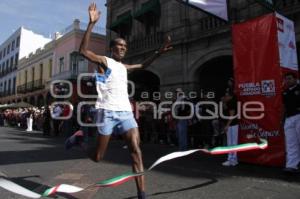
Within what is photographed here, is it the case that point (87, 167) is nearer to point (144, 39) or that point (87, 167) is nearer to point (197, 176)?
point (197, 176)

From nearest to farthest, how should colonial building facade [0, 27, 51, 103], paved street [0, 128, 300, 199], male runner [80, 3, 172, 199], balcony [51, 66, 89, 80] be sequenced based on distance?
male runner [80, 3, 172, 199] → paved street [0, 128, 300, 199] → balcony [51, 66, 89, 80] → colonial building facade [0, 27, 51, 103]

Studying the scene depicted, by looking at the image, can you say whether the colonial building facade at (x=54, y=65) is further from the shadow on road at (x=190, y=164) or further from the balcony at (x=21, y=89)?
the shadow on road at (x=190, y=164)

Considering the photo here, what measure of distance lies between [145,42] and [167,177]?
14538 millimetres

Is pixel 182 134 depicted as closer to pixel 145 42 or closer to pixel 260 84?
pixel 260 84

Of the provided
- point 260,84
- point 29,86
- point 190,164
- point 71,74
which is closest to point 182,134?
point 190,164

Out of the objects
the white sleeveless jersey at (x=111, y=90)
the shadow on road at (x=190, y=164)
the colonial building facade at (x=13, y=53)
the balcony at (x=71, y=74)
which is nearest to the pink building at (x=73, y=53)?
the balcony at (x=71, y=74)

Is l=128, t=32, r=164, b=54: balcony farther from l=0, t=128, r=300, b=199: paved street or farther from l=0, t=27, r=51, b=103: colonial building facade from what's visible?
l=0, t=27, r=51, b=103: colonial building facade

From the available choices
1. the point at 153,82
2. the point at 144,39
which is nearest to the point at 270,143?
the point at 144,39

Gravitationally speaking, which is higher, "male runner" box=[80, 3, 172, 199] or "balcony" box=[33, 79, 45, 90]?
"balcony" box=[33, 79, 45, 90]

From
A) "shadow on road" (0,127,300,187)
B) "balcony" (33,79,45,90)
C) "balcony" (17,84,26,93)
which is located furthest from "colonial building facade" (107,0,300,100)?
"balcony" (17,84,26,93)

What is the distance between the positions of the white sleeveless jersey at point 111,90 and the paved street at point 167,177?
123 centimetres

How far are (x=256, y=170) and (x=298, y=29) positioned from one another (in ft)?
25.2

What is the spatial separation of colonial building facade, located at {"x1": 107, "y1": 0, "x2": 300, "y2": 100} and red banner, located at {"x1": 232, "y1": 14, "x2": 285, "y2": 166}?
585cm

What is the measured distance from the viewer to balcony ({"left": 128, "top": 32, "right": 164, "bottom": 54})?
19.1 metres
